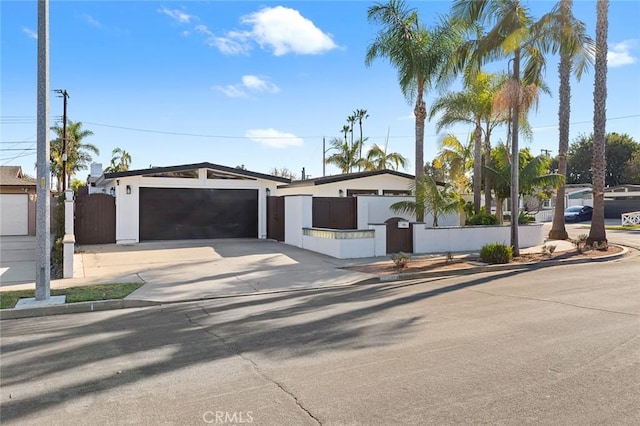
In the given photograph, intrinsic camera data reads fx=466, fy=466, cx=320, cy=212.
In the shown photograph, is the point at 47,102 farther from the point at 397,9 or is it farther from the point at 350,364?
the point at 397,9

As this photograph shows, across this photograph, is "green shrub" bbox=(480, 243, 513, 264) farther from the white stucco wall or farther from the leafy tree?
the leafy tree

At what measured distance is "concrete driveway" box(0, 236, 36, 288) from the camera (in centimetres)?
1155

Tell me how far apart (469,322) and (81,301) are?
6798mm

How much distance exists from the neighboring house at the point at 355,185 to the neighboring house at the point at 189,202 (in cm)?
173

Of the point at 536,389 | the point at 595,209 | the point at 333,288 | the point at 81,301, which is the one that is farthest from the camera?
the point at 595,209

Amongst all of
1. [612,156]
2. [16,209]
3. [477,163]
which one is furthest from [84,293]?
[612,156]

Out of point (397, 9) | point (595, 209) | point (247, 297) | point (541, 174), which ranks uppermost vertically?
point (397, 9)

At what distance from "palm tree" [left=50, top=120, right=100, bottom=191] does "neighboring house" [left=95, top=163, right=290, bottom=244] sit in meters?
23.2

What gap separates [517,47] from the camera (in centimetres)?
1420

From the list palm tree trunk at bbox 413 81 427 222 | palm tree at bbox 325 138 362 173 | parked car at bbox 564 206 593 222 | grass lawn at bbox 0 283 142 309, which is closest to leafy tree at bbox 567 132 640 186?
parked car at bbox 564 206 593 222

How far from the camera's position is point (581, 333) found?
6.29 m

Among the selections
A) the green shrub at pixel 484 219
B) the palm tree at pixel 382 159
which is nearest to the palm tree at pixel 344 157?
the palm tree at pixel 382 159

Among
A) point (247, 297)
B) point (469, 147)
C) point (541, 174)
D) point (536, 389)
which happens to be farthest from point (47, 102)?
point (469, 147)

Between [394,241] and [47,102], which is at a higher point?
[47,102]
